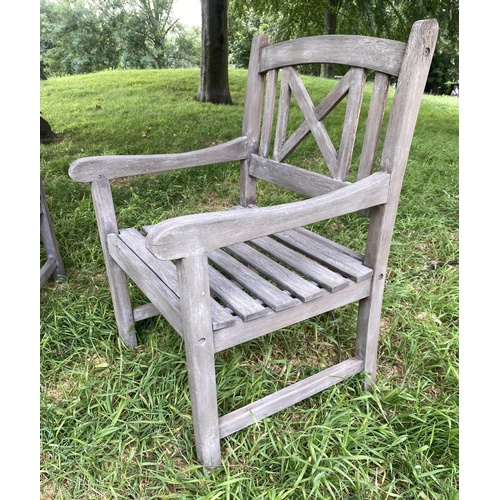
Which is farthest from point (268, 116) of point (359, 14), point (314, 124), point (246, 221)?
point (359, 14)

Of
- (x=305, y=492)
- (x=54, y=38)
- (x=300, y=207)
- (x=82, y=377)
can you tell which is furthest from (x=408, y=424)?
(x=54, y=38)

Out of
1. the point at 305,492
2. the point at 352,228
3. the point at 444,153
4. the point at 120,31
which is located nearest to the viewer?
the point at 305,492

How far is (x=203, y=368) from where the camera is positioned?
1212 mm

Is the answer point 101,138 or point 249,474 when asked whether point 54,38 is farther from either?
point 249,474

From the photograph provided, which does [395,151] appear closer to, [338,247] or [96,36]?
[338,247]

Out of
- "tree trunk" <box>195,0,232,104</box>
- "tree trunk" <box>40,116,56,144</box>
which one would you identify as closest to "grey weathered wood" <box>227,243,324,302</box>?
"tree trunk" <box>40,116,56,144</box>

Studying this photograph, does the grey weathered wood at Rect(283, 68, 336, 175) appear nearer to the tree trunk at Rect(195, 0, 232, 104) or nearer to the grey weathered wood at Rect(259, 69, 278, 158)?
the grey weathered wood at Rect(259, 69, 278, 158)

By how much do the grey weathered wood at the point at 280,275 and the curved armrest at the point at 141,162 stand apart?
394mm

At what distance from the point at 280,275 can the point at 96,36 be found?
2286cm

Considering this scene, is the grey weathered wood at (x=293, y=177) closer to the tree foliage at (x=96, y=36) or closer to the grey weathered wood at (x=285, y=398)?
the grey weathered wood at (x=285, y=398)

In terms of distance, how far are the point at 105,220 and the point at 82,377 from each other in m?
0.66

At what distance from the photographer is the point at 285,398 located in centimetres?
149

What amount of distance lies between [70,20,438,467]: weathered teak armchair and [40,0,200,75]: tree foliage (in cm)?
2103

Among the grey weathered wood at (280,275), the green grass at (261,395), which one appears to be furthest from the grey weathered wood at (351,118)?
the green grass at (261,395)
